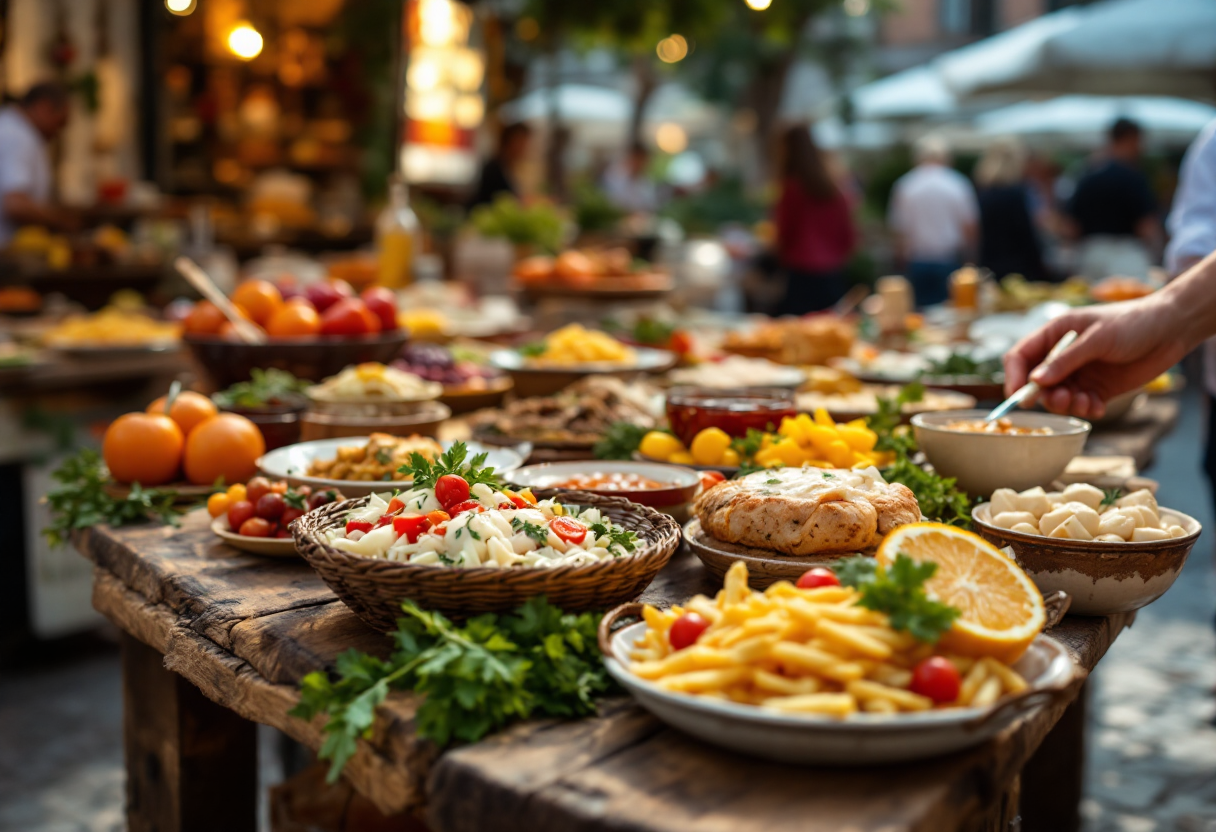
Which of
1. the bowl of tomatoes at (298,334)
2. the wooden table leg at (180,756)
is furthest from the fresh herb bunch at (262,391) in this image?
the wooden table leg at (180,756)

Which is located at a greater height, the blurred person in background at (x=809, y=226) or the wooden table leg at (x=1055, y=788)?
the blurred person in background at (x=809, y=226)

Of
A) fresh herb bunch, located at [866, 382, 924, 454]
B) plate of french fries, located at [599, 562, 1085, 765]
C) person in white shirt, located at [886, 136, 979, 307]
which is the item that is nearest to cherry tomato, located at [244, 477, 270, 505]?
plate of french fries, located at [599, 562, 1085, 765]

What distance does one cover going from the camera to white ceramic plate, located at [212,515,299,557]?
191 cm

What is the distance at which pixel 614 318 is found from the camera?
4.69 m

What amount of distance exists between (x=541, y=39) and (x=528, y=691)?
31.8ft

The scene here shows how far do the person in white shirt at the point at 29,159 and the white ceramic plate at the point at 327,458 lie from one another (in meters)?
5.31

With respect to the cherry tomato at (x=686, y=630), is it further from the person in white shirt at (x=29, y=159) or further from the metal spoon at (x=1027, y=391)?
the person in white shirt at (x=29, y=159)

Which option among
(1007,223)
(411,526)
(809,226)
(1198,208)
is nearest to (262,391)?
(411,526)

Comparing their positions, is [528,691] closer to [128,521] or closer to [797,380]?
[128,521]

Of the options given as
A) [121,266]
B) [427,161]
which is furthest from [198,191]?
[121,266]

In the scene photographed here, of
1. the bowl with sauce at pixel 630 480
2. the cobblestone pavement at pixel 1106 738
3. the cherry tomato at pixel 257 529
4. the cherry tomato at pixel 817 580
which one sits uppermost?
the cherry tomato at pixel 817 580

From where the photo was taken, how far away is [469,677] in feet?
4.17

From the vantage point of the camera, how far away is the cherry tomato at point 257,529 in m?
1.95

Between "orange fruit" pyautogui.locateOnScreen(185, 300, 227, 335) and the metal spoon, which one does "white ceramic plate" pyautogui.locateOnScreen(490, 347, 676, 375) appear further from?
the metal spoon
